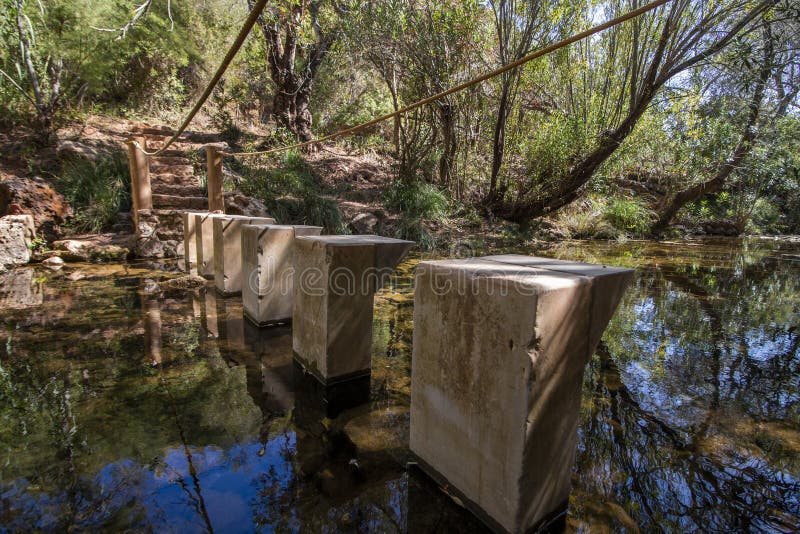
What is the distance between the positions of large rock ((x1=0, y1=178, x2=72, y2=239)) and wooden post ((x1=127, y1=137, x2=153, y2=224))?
124 cm

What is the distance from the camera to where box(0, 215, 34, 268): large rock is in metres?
5.72

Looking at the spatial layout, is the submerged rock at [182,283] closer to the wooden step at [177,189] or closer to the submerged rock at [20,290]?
the submerged rock at [20,290]

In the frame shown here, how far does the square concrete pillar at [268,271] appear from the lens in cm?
368

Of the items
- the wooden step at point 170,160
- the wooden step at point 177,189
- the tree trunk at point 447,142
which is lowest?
the wooden step at point 177,189

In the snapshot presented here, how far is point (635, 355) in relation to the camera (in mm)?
3246

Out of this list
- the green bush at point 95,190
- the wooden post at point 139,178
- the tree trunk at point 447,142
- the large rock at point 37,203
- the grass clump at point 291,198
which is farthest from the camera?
the tree trunk at point 447,142

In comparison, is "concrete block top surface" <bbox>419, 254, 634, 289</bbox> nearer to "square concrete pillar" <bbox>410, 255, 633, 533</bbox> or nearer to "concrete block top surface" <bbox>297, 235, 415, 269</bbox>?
"square concrete pillar" <bbox>410, 255, 633, 533</bbox>

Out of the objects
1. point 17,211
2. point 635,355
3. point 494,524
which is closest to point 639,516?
point 494,524

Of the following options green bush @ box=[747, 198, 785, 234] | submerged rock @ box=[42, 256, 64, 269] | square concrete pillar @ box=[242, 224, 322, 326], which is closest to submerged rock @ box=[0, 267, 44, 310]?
submerged rock @ box=[42, 256, 64, 269]

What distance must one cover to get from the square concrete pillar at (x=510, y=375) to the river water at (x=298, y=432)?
208 mm

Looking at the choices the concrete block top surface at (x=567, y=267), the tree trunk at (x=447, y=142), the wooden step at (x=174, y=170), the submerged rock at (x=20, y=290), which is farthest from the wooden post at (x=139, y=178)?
the concrete block top surface at (x=567, y=267)

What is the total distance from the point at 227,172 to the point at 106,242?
2.72m

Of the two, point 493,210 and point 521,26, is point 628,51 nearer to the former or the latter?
point 521,26

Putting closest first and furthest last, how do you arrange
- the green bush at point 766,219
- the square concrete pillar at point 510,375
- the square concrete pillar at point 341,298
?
the square concrete pillar at point 510,375 < the square concrete pillar at point 341,298 < the green bush at point 766,219
